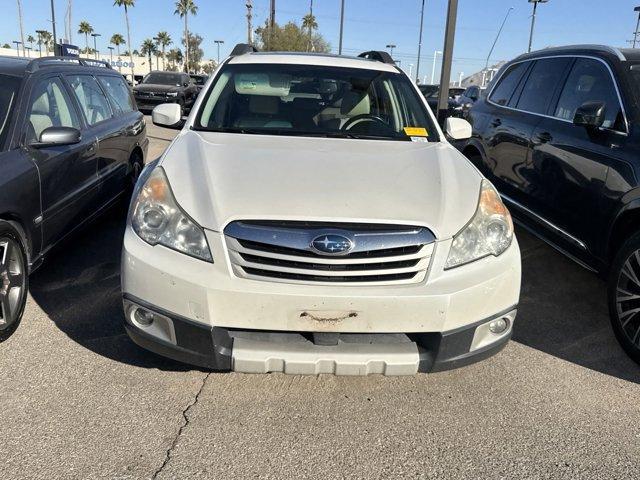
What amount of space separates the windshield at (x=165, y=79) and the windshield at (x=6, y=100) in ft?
55.2

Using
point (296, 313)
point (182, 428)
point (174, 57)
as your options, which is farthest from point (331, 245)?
point (174, 57)

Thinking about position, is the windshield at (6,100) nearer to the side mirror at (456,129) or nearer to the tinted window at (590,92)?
the side mirror at (456,129)

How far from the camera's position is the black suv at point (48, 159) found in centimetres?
340

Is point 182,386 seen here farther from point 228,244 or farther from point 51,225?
point 51,225

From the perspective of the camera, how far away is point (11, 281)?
11.1 feet

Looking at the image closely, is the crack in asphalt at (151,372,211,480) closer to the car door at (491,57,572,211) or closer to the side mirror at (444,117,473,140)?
the side mirror at (444,117,473,140)

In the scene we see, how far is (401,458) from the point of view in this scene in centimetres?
248

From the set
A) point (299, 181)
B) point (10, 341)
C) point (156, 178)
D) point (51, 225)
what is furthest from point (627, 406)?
point (51, 225)

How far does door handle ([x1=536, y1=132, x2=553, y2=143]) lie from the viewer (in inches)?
180

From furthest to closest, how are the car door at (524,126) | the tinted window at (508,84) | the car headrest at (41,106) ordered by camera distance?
the tinted window at (508,84) < the car door at (524,126) < the car headrest at (41,106)

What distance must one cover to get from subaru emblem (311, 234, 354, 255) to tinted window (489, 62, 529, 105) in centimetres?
402

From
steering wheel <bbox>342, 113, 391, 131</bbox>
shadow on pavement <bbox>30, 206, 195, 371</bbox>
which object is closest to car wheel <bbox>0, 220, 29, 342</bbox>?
shadow on pavement <bbox>30, 206, 195, 371</bbox>

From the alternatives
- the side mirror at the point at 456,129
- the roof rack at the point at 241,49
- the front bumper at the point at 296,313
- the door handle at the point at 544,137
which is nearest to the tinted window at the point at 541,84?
the door handle at the point at 544,137

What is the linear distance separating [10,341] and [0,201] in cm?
84
